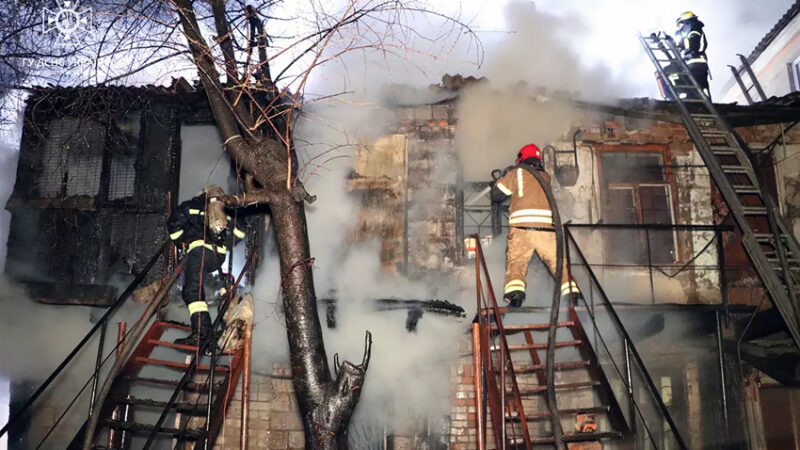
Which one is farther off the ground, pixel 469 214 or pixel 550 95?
pixel 550 95

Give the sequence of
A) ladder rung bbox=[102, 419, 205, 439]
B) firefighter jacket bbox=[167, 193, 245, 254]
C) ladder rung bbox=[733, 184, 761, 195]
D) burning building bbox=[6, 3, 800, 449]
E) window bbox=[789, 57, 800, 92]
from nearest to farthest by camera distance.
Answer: ladder rung bbox=[102, 419, 205, 439], firefighter jacket bbox=[167, 193, 245, 254], ladder rung bbox=[733, 184, 761, 195], burning building bbox=[6, 3, 800, 449], window bbox=[789, 57, 800, 92]

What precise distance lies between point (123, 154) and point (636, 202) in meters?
8.44

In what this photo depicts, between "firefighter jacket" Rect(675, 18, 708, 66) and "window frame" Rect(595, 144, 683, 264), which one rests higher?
"firefighter jacket" Rect(675, 18, 708, 66)

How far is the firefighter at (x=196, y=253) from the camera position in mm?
7480

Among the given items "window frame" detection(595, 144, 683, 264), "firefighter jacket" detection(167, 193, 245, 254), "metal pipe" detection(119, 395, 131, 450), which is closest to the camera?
"metal pipe" detection(119, 395, 131, 450)

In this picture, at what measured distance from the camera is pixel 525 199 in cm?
816

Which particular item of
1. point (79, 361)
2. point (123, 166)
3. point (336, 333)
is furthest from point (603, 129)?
point (79, 361)

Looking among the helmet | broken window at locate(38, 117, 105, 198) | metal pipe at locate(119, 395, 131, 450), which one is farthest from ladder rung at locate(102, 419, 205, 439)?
the helmet

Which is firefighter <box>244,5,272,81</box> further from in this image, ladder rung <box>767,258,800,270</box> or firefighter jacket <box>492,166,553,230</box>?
ladder rung <box>767,258,800,270</box>

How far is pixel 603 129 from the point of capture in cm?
997

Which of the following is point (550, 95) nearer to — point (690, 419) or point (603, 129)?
point (603, 129)

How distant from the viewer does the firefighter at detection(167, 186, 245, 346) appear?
7480mm

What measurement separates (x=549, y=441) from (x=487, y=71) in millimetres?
6282

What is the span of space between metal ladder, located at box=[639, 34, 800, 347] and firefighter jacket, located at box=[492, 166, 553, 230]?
7.80ft
